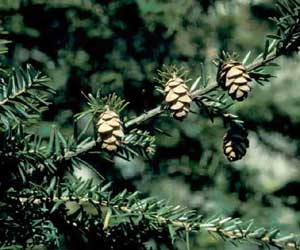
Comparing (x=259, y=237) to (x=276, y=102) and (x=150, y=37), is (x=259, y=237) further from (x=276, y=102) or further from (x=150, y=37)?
(x=276, y=102)

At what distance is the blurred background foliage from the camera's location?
4.59 feet

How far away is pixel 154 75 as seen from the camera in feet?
4.76

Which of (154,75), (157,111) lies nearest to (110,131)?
(157,111)

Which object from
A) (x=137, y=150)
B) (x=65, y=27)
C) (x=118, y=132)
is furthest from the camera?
(x=65, y=27)

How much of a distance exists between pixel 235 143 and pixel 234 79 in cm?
10

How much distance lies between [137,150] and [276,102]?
920mm

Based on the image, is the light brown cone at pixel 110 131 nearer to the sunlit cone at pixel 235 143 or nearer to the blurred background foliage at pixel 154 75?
the sunlit cone at pixel 235 143

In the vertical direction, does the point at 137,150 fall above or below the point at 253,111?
above

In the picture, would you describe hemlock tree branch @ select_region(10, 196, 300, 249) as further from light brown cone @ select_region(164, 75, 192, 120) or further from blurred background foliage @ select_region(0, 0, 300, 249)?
blurred background foliage @ select_region(0, 0, 300, 249)

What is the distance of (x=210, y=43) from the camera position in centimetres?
162

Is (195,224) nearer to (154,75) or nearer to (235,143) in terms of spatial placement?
(235,143)

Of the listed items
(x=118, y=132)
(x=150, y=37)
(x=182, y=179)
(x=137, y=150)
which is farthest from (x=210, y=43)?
(x=118, y=132)

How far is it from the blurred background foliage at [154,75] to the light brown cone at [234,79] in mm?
616

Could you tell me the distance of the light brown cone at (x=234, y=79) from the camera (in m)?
0.67
